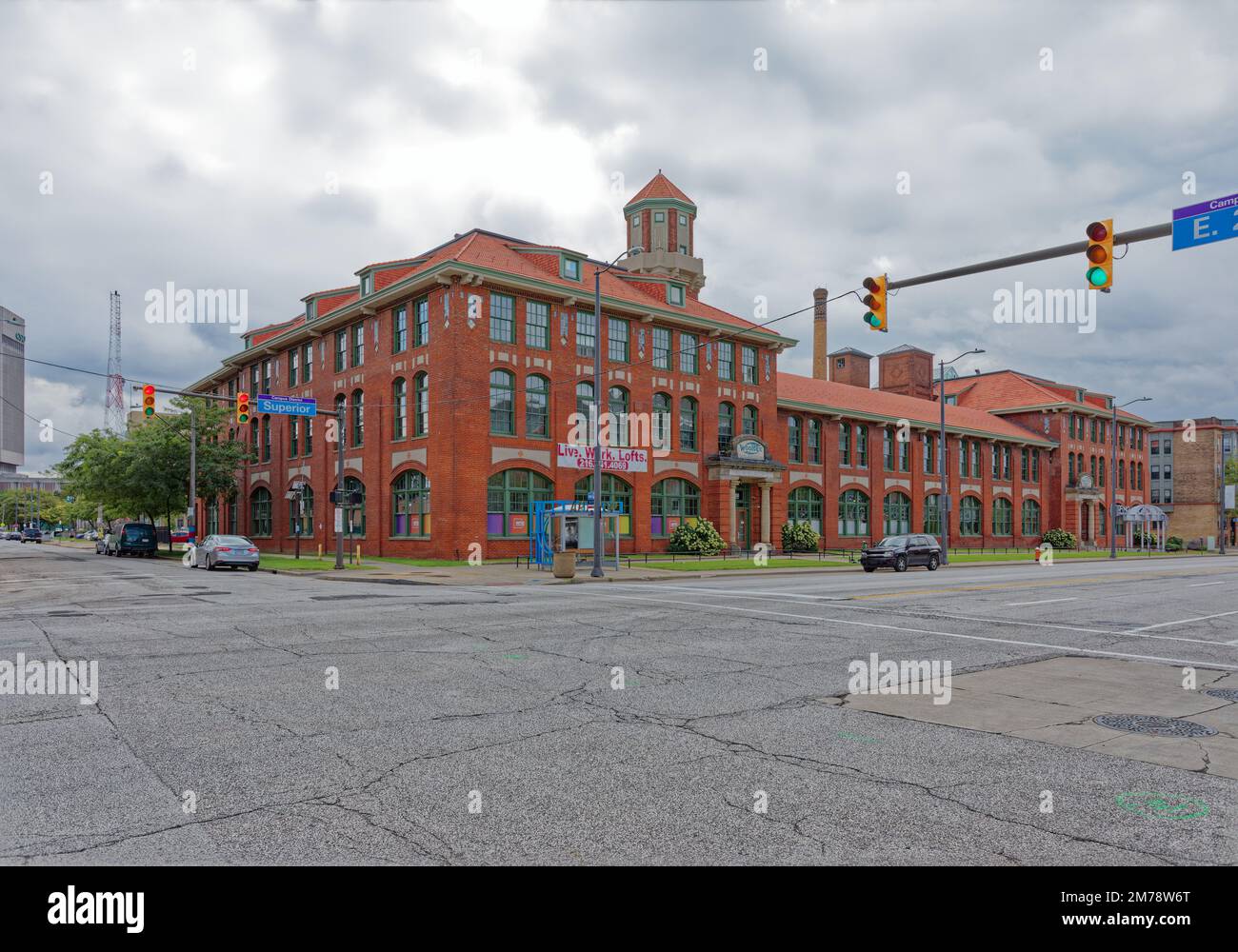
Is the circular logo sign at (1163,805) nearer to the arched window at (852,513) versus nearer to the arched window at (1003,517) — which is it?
the arched window at (852,513)

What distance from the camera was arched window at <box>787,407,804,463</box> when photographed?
175 feet

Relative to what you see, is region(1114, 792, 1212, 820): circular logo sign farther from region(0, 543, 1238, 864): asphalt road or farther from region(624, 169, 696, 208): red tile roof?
region(624, 169, 696, 208): red tile roof

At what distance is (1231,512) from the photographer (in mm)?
113250

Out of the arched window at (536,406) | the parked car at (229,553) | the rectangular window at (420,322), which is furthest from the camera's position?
the arched window at (536,406)

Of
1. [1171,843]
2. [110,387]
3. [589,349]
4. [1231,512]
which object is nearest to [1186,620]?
[1171,843]

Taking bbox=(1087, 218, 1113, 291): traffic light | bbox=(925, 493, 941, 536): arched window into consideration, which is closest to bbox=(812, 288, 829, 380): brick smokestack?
bbox=(925, 493, 941, 536): arched window

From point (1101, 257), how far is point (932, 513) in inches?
2116

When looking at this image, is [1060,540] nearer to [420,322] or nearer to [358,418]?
[420,322]

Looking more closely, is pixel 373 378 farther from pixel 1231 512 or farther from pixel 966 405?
pixel 1231 512

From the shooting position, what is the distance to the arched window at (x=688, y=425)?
148 feet

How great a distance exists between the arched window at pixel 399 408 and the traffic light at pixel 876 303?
27.6 metres

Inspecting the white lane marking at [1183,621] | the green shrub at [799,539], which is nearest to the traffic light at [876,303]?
the white lane marking at [1183,621]

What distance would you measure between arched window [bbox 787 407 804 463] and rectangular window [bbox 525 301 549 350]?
64.8ft
